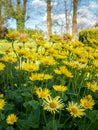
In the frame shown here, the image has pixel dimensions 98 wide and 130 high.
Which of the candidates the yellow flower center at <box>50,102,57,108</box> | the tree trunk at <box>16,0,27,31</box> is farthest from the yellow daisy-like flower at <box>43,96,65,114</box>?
the tree trunk at <box>16,0,27,31</box>

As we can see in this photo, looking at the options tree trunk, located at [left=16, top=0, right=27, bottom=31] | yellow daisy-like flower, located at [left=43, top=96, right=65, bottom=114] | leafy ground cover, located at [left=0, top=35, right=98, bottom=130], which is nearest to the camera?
yellow daisy-like flower, located at [left=43, top=96, right=65, bottom=114]

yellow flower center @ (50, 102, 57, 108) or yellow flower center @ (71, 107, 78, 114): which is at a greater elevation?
yellow flower center @ (50, 102, 57, 108)

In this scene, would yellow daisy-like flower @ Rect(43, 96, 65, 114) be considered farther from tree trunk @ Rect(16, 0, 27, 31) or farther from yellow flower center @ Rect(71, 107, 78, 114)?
tree trunk @ Rect(16, 0, 27, 31)

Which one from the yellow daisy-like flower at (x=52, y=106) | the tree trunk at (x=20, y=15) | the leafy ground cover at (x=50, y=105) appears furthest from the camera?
the tree trunk at (x=20, y=15)

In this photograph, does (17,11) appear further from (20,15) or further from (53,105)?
(53,105)

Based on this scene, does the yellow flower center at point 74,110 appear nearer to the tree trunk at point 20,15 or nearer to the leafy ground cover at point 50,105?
the leafy ground cover at point 50,105

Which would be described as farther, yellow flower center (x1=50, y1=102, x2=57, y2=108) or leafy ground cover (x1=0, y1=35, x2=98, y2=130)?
leafy ground cover (x1=0, y1=35, x2=98, y2=130)

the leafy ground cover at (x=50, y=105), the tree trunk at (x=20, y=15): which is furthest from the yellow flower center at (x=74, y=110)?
the tree trunk at (x=20, y=15)

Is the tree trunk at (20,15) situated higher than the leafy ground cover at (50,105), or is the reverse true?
the tree trunk at (20,15)

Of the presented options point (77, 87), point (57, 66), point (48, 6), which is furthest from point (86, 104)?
point (48, 6)

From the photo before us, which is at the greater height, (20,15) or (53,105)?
(20,15)

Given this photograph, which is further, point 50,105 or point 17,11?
Result: point 17,11

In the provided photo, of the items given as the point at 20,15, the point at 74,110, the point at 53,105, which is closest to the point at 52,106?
the point at 53,105

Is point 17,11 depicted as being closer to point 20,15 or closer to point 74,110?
point 20,15
